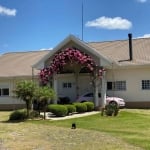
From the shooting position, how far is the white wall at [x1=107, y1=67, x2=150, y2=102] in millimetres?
36156

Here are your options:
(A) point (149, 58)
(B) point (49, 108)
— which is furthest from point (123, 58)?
(B) point (49, 108)

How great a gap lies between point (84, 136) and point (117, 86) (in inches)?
772

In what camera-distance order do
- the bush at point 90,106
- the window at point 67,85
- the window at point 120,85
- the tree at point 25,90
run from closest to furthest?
the tree at point 25,90 → the bush at point 90,106 → the window at point 120,85 → the window at point 67,85

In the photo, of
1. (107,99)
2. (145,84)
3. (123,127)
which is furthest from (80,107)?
(123,127)

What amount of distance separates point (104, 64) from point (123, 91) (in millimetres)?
3193

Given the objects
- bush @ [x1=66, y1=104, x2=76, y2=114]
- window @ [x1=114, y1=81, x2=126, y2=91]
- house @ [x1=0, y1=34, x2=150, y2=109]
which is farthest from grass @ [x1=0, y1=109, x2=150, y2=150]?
window @ [x1=114, y1=81, x2=126, y2=91]

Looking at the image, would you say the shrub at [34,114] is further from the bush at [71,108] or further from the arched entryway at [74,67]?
the arched entryway at [74,67]

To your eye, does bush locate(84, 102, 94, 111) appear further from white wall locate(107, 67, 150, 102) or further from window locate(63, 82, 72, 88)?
window locate(63, 82, 72, 88)

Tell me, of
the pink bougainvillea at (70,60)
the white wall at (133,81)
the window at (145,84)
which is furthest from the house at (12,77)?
the window at (145,84)


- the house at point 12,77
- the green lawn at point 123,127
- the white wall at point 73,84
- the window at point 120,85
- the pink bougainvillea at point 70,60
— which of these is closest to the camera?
the green lawn at point 123,127

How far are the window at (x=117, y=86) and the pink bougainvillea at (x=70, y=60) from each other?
2716 mm

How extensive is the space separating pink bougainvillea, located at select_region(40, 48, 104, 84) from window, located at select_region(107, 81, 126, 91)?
107 inches

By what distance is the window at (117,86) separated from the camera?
3703 centimetres

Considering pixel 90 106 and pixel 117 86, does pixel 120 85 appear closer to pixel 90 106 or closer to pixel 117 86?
pixel 117 86
